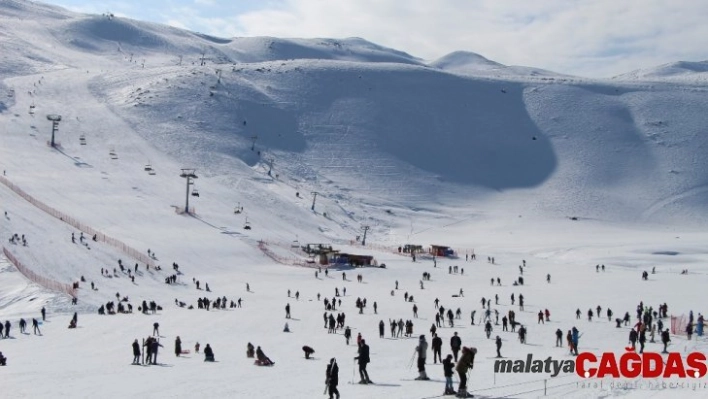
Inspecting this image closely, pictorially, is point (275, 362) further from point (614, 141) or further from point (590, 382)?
point (614, 141)

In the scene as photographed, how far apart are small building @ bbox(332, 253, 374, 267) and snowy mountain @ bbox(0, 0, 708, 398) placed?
2736mm

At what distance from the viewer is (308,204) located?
9269 centimetres

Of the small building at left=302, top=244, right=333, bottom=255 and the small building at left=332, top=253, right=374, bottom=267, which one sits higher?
the small building at left=302, top=244, right=333, bottom=255

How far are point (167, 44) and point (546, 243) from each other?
132948 mm

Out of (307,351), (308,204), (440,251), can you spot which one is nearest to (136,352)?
(307,351)

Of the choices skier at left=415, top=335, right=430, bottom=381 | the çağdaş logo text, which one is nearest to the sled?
skier at left=415, top=335, right=430, bottom=381

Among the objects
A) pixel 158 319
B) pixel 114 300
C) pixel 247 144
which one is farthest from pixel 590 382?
pixel 247 144

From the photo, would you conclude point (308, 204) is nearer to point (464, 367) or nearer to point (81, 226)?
point (81, 226)

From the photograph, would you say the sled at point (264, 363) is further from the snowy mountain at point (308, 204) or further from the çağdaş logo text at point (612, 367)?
the çağdaş logo text at point (612, 367)

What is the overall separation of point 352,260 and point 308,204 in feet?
101

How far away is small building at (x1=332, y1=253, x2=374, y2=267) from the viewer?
62.2 m

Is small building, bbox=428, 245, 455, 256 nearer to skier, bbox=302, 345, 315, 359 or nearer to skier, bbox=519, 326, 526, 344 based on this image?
skier, bbox=519, 326, 526, 344

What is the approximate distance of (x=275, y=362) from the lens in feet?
81.3

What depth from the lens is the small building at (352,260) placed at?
62188mm
